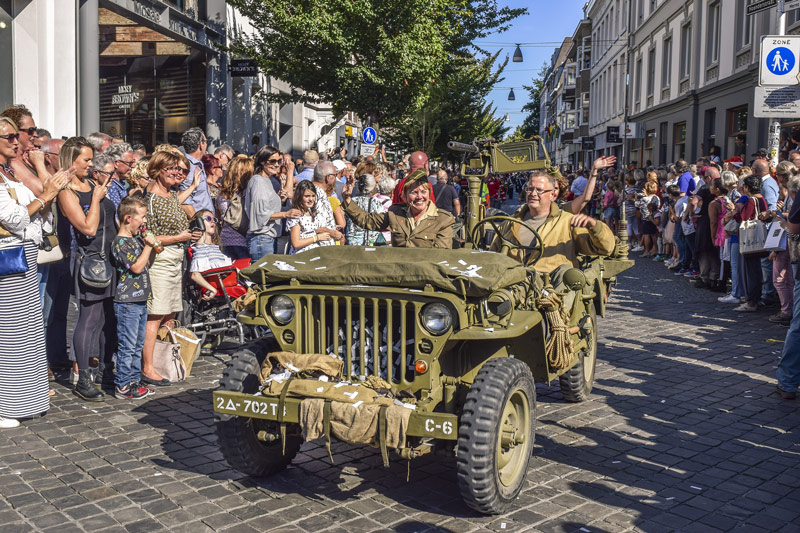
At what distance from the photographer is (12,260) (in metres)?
5.37

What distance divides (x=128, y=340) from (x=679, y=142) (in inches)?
1036

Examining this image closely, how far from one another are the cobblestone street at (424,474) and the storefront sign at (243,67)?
41.4ft

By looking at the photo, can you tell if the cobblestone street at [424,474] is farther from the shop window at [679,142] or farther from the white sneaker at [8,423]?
the shop window at [679,142]

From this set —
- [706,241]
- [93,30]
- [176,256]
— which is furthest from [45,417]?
[706,241]

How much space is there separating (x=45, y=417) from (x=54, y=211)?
6.67ft

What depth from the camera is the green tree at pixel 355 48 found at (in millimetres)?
18438

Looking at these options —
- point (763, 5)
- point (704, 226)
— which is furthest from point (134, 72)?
point (763, 5)

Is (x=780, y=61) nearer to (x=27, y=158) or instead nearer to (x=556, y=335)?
(x=556, y=335)

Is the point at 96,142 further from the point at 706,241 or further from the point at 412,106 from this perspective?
the point at 412,106

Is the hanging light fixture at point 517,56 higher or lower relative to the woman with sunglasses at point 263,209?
higher

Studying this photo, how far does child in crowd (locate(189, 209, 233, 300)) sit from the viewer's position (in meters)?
7.96

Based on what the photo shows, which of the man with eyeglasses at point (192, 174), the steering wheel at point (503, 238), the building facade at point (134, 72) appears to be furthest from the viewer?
the building facade at point (134, 72)

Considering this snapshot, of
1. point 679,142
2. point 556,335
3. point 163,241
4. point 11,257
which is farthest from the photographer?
point 679,142

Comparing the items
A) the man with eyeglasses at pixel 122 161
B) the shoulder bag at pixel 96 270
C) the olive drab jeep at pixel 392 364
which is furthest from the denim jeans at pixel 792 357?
the man with eyeglasses at pixel 122 161
